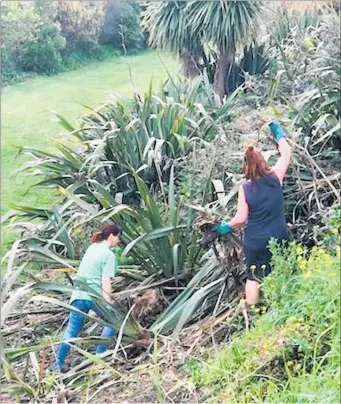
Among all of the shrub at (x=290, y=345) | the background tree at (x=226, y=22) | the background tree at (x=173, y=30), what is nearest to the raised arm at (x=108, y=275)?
the shrub at (x=290, y=345)

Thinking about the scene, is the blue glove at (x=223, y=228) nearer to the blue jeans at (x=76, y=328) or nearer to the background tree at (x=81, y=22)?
the blue jeans at (x=76, y=328)

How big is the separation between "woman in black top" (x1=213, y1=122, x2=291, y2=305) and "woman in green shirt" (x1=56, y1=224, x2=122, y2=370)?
597 millimetres

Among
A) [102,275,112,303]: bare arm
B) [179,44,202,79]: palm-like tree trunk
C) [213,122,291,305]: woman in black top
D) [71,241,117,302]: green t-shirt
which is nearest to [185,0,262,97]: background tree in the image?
[179,44,202,79]: palm-like tree trunk

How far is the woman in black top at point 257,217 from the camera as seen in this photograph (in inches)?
114

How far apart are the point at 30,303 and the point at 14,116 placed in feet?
3.12

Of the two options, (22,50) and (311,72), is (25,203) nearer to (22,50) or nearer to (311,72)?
(22,50)

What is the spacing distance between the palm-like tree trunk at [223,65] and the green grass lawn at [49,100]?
0.29 meters

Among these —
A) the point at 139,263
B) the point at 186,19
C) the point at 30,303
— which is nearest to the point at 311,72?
the point at 186,19

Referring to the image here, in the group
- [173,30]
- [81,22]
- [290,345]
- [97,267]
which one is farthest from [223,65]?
[290,345]

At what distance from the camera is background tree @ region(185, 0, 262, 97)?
3.72 metres

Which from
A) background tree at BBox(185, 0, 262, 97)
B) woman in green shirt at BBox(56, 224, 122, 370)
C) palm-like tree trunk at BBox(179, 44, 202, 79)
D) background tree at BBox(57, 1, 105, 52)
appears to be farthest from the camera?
palm-like tree trunk at BBox(179, 44, 202, 79)

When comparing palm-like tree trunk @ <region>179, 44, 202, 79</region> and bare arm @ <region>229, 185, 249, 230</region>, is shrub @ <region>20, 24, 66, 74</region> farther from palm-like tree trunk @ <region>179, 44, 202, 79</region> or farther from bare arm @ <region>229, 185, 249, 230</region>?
bare arm @ <region>229, 185, 249, 230</region>

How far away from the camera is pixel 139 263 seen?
361 cm

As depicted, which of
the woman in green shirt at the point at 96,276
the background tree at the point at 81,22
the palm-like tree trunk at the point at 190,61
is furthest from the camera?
the palm-like tree trunk at the point at 190,61
